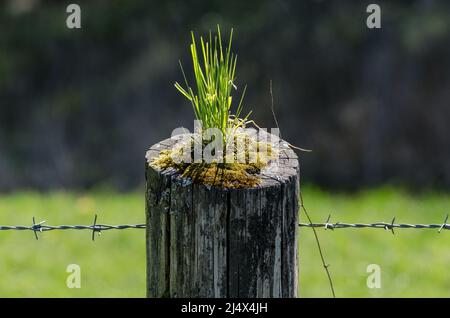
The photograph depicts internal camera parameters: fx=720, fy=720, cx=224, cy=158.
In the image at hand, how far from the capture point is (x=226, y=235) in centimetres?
218

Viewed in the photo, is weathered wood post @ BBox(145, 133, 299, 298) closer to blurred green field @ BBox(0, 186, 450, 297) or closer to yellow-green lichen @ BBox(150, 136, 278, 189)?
yellow-green lichen @ BBox(150, 136, 278, 189)

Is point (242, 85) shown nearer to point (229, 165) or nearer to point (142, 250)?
point (142, 250)

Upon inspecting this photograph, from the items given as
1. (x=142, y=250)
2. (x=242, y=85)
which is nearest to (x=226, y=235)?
(x=142, y=250)

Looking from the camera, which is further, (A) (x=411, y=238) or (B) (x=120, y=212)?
(B) (x=120, y=212)

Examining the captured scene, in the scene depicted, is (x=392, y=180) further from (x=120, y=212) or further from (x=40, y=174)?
(x=40, y=174)

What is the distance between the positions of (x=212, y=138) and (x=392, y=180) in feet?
27.1

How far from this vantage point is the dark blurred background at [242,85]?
36.3 feet

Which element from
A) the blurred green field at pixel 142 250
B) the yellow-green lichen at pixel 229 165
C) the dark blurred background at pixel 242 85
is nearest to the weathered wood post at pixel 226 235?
the yellow-green lichen at pixel 229 165

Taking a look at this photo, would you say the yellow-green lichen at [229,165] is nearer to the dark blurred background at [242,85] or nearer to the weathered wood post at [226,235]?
the weathered wood post at [226,235]

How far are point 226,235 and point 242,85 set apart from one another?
10.0 metres

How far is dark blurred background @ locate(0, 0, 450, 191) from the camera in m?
11.1

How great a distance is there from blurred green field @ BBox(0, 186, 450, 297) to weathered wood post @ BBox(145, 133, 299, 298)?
3558mm
